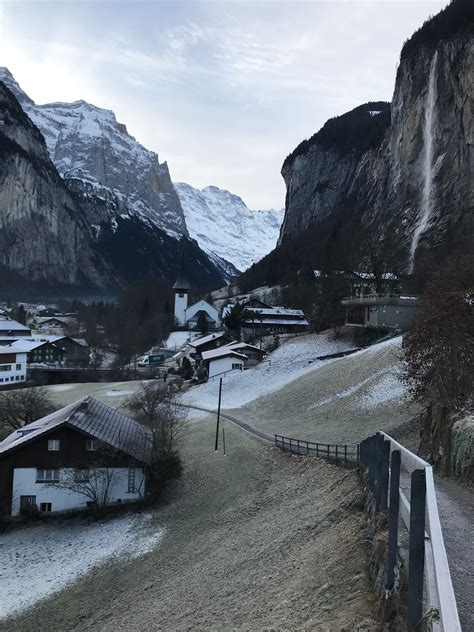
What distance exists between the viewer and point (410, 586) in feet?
16.5

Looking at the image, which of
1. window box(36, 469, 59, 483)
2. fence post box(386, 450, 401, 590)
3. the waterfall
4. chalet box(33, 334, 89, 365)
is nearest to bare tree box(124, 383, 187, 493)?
window box(36, 469, 59, 483)

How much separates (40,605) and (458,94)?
95475mm

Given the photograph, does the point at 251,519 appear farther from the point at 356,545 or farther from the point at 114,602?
the point at 356,545

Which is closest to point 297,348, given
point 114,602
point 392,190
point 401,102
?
point 114,602

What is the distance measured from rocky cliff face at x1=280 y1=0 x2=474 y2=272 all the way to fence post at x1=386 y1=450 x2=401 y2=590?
58635 mm

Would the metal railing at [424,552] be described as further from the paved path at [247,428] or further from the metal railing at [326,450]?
the paved path at [247,428]

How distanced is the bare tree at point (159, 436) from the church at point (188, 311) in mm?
65922

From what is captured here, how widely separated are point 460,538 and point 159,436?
23540 mm

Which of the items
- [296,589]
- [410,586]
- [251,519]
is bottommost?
[251,519]

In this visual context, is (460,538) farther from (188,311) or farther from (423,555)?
(188,311)

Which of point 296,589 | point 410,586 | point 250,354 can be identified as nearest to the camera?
point 410,586

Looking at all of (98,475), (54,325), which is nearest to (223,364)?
(98,475)

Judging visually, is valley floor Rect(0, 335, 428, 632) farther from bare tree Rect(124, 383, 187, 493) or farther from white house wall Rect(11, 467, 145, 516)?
white house wall Rect(11, 467, 145, 516)

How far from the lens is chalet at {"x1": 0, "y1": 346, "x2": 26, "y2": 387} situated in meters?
75.4
